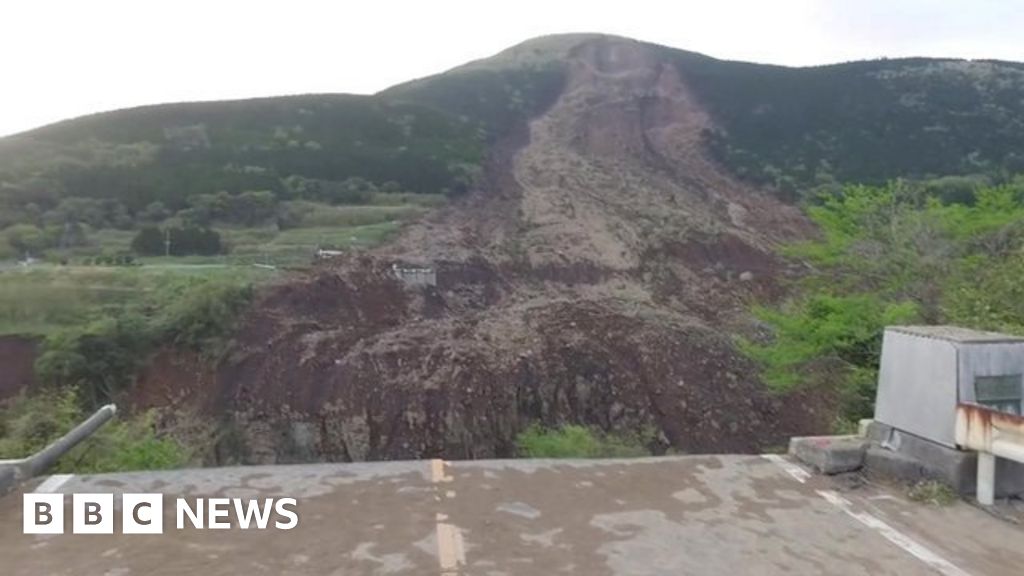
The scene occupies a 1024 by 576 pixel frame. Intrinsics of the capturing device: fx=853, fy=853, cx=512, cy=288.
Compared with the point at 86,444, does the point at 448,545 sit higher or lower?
higher

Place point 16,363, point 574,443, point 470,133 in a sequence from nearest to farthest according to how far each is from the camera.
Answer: point 574,443 < point 16,363 < point 470,133

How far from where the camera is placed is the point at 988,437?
12.9 ft

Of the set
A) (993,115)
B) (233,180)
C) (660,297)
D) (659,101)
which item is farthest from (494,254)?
(993,115)

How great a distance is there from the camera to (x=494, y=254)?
80.8ft

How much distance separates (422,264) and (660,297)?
635 centimetres

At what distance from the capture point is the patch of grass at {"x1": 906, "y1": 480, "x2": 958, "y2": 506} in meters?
4.10

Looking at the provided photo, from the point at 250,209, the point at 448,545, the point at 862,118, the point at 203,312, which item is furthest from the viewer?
the point at 862,118

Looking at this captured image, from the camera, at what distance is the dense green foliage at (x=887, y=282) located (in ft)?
28.8

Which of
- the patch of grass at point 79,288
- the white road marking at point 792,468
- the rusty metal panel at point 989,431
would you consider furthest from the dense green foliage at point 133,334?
the rusty metal panel at point 989,431

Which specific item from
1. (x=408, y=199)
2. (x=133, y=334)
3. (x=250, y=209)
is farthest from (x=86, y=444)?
(x=408, y=199)

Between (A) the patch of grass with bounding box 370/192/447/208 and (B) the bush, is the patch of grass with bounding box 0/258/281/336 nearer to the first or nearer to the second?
(B) the bush

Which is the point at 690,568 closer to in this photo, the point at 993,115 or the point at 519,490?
the point at 519,490

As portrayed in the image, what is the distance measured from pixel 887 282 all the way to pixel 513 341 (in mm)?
8620

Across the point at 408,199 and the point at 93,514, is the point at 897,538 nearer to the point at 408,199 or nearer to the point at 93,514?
the point at 93,514
